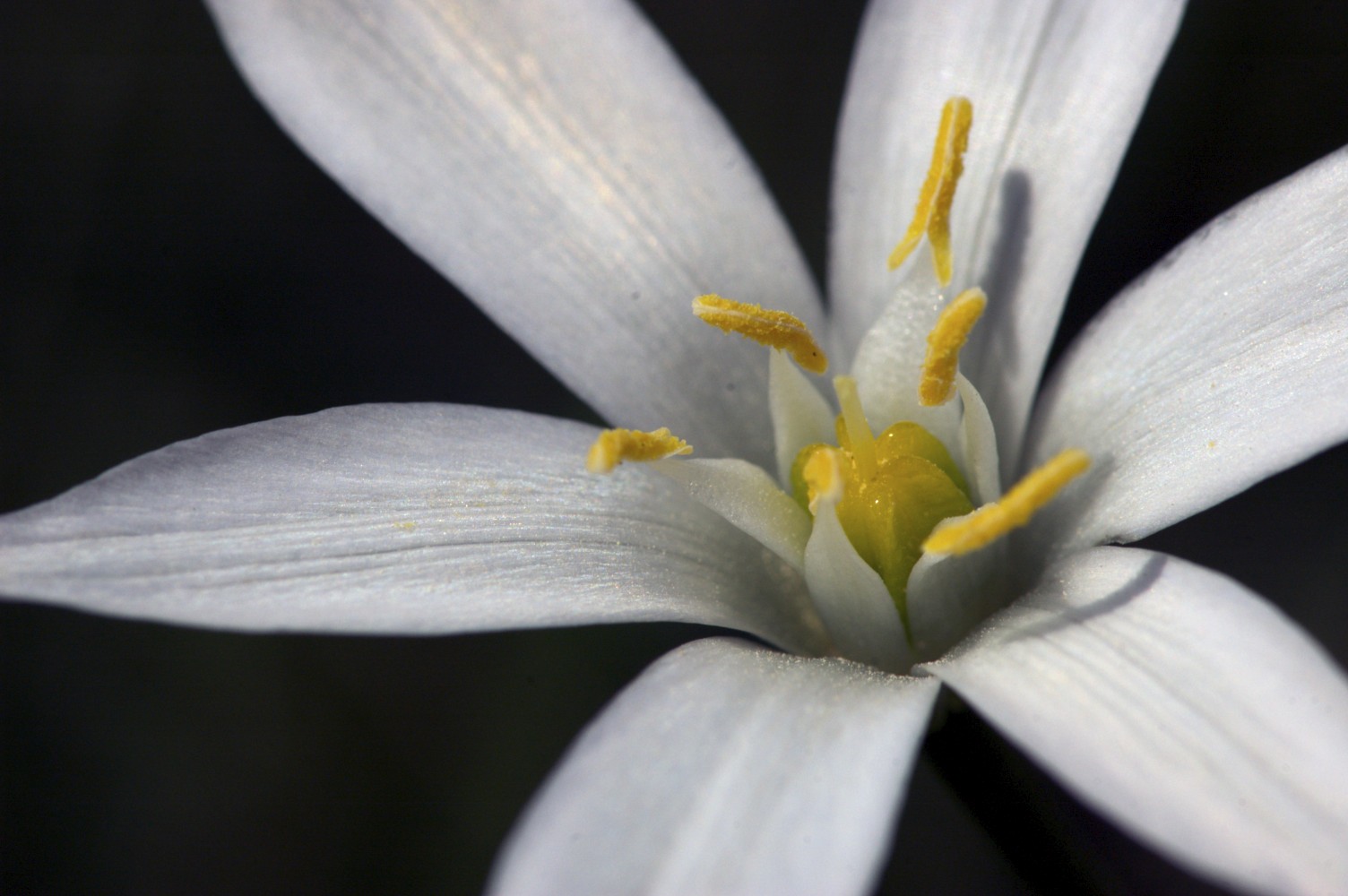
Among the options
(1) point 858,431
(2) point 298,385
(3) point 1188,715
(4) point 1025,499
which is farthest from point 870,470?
(2) point 298,385

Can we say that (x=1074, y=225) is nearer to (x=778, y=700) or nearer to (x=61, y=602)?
(x=778, y=700)

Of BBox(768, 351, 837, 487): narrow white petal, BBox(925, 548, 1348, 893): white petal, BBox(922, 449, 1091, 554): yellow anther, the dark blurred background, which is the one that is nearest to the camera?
BBox(925, 548, 1348, 893): white petal

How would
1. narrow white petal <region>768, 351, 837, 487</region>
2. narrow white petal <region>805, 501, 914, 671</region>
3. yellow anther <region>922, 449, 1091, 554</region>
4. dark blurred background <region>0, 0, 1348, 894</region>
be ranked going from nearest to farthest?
1. yellow anther <region>922, 449, 1091, 554</region>
2. narrow white petal <region>805, 501, 914, 671</region>
3. narrow white petal <region>768, 351, 837, 487</region>
4. dark blurred background <region>0, 0, 1348, 894</region>

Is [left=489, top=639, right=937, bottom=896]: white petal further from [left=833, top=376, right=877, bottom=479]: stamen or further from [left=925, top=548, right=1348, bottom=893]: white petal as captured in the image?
[left=833, top=376, right=877, bottom=479]: stamen

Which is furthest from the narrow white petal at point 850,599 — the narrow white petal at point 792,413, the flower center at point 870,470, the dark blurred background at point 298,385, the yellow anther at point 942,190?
the dark blurred background at point 298,385

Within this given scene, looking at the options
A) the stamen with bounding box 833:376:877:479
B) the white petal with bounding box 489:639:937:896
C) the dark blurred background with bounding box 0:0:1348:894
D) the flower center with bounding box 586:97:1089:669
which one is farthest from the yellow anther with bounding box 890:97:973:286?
the dark blurred background with bounding box 0:0:1348:894

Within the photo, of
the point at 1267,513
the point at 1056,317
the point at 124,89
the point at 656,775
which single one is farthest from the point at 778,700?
the point at 124,89
